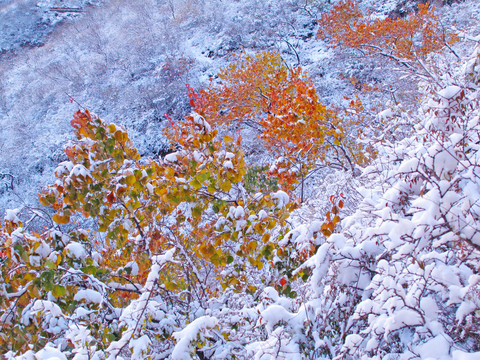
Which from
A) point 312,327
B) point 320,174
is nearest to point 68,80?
point 320,174

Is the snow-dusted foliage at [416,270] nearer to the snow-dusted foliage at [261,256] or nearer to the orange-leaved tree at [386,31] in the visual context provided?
the snow-dusted foliage at [261,256]

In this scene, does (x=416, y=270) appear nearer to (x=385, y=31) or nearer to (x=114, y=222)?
(x=114, y=222)

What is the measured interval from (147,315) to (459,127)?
2.30 meters

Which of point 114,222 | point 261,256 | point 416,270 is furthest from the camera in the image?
point 114,222

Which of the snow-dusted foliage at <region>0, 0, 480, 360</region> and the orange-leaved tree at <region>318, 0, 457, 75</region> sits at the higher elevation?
the snow-dusted foliage at <region>0, 0, 480, 360</region>

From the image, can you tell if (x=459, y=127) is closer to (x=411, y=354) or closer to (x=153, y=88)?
(x=411, y=354)

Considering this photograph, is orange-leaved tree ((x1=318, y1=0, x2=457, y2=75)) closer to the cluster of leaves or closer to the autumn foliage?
the autumn foliage

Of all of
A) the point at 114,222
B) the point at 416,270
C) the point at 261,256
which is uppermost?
the point at 416,270

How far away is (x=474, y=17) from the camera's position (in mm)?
12883

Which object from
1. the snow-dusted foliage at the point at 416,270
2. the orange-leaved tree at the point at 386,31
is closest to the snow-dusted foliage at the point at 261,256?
the snow-dusted foliage at the point at 416,270

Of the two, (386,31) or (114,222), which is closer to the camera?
(114,222)

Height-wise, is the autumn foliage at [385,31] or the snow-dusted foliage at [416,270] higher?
the snow-dusted foliage at [416,270]

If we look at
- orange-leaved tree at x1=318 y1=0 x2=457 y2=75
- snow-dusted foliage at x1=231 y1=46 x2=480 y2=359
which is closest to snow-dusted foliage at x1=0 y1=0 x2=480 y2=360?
snow-dusted foliage at x1=231 y1=46 x2=480 y2=359

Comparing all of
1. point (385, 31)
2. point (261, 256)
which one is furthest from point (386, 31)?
point (261, 256)
